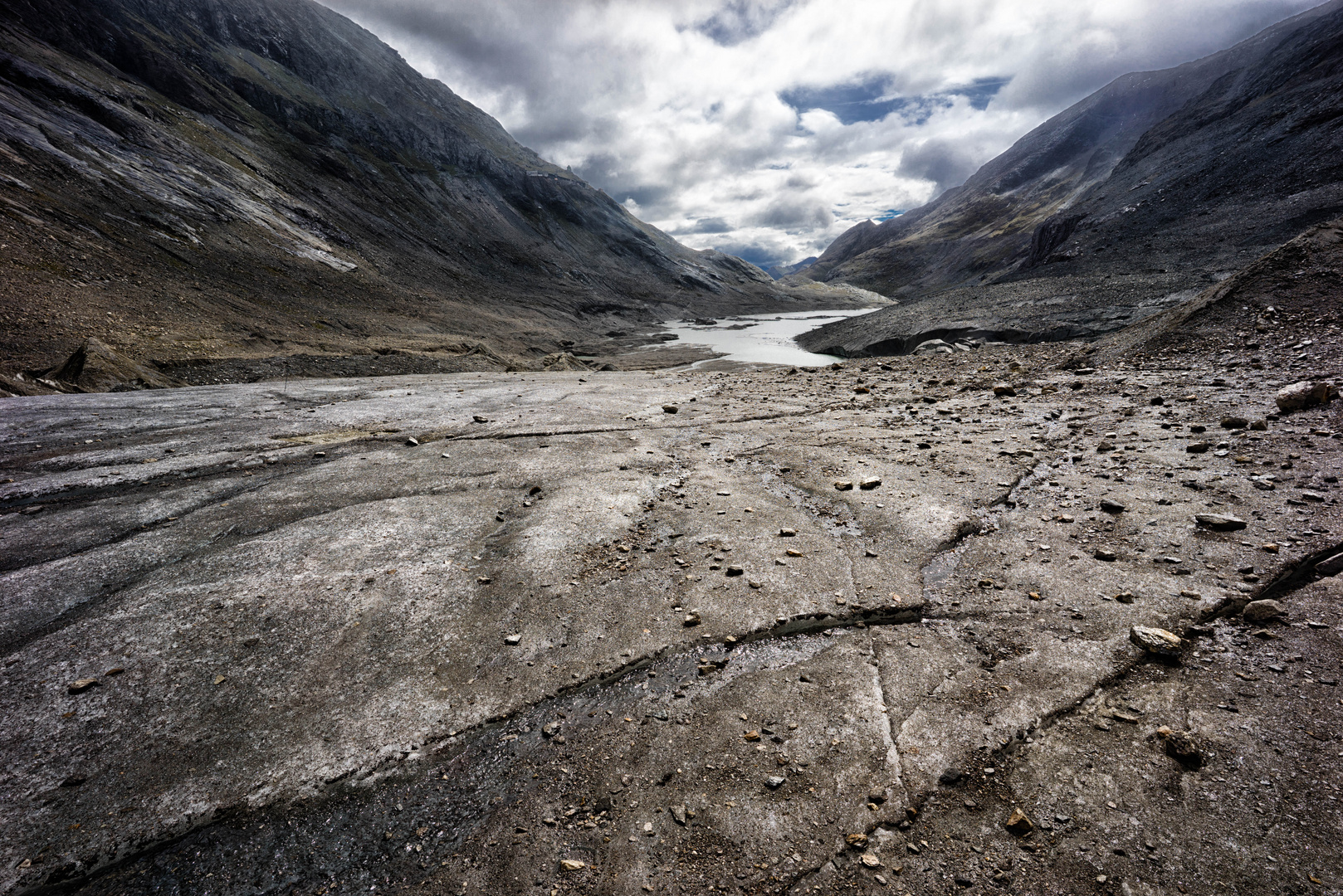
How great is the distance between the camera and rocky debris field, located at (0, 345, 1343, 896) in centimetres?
235

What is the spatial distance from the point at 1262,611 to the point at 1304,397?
569cm

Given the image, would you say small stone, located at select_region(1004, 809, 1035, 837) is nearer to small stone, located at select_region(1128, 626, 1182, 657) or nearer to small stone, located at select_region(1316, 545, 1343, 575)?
small stone, located at select_region(1128, 626, 1182, 657)

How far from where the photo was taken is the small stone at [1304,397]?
6402 millimetres

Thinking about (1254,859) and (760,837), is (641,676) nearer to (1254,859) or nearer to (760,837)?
(760,837)

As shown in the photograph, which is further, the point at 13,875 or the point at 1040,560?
the point at 1040,560

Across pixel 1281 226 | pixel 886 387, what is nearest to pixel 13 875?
pixel 886 387

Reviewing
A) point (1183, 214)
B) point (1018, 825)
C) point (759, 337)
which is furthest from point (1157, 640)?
point (759, 337)

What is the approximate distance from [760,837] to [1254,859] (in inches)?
81.2

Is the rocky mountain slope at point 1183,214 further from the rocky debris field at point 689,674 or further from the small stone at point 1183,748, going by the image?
the small stone at point 1183,748

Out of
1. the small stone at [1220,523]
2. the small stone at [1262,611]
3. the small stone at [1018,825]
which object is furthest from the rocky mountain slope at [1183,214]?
the small stone at [1018,825]

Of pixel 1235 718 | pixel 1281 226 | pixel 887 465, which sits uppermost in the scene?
pixel 1281 226

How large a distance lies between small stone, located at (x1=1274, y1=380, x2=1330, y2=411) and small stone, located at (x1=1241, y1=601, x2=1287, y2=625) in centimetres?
539

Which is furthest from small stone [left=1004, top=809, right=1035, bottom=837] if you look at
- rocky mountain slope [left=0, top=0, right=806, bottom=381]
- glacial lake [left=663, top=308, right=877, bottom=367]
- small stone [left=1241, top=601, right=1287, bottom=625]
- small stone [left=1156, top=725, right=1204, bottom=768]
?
glacial lake [left=663, top=308, right=877, bottom=367]

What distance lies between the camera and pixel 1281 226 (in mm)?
22484
